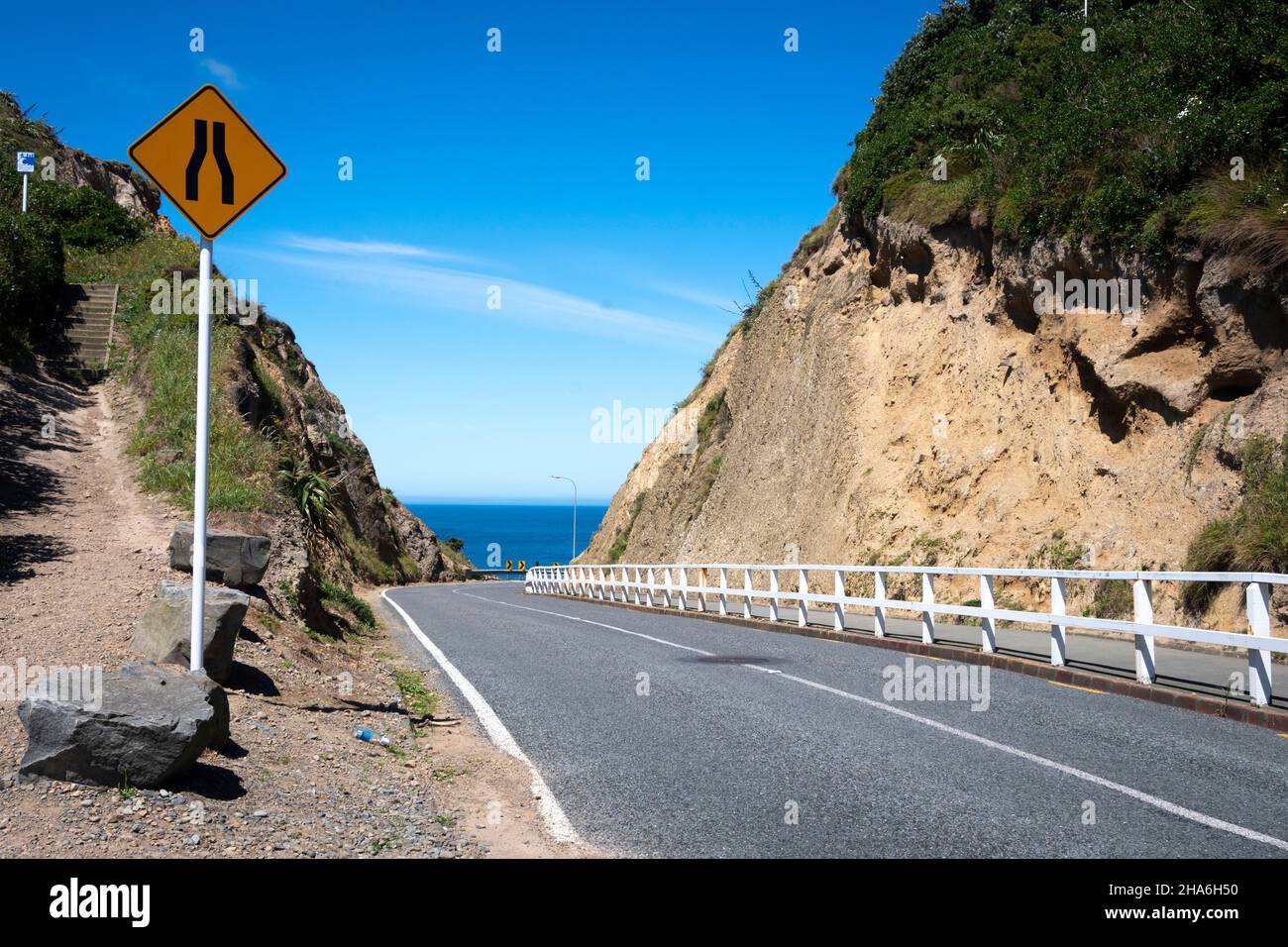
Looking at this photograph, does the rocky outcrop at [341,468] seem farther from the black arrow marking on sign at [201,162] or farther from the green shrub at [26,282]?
the black arrow marking on sign at [201,162]

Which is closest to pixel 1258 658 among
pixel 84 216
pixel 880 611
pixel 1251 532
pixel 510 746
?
pixel 1251 532

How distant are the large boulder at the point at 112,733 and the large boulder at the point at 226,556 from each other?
572 centimetres

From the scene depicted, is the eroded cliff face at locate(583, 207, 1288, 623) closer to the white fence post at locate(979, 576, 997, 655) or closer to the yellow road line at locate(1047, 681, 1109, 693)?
the white fence post at locate(979, 576, 997, 655)

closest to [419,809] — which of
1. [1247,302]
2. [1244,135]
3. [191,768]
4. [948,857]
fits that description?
[191,768]

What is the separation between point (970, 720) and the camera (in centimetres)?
907

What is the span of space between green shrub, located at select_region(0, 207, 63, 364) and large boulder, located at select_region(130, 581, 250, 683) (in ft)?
61.7

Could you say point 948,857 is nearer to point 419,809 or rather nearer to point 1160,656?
point 419,809

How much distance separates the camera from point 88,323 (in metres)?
28.4

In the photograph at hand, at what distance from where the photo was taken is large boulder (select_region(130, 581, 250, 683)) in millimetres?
7707

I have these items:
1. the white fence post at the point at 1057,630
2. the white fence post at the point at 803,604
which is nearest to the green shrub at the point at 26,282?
the white fence post at the point at 803,604

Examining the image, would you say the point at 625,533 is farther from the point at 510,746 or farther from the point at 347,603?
the point at 510,746

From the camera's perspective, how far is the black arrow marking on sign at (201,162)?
7.55 m

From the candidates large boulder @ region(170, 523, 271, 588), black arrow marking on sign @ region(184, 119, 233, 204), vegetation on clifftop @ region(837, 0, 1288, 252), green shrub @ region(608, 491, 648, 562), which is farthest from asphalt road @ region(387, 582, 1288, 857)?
green shrub @ region(608, 491, 648, 562)

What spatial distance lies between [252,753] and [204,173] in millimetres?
4289
